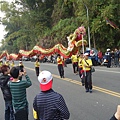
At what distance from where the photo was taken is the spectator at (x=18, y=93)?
4.93 m

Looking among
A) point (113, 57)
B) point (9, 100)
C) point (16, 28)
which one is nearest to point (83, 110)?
Result: point (9, 100)

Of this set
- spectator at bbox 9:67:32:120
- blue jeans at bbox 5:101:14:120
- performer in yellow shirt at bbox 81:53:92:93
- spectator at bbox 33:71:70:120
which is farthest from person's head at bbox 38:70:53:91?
performer in yellow shirt at bbox 81:53:92:93

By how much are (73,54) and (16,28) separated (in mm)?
64297

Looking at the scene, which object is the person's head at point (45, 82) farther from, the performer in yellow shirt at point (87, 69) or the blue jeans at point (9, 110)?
the performer in yellow shirt at point (87, 69)

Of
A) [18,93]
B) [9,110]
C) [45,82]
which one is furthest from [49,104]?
[9,110]

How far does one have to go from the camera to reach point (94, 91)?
10508 millimetres

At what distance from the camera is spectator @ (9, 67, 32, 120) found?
4.93 metres

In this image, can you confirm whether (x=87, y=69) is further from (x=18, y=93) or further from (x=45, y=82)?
(x=45, y=82)

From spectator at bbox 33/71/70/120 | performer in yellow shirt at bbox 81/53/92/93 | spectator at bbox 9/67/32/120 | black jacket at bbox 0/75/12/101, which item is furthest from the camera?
performer in yellow shirt at bbox 81/53/92/93

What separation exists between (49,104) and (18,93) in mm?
1632

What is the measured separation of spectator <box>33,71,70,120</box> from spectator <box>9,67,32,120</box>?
4.80 ft

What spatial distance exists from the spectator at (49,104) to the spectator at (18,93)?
4.80 feet

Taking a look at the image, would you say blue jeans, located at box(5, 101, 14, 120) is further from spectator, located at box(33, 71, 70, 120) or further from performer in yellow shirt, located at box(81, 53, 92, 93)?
performer in yellow shirt, located at box(81, 53, 92, 93)

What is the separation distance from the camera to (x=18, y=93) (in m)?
4.98
